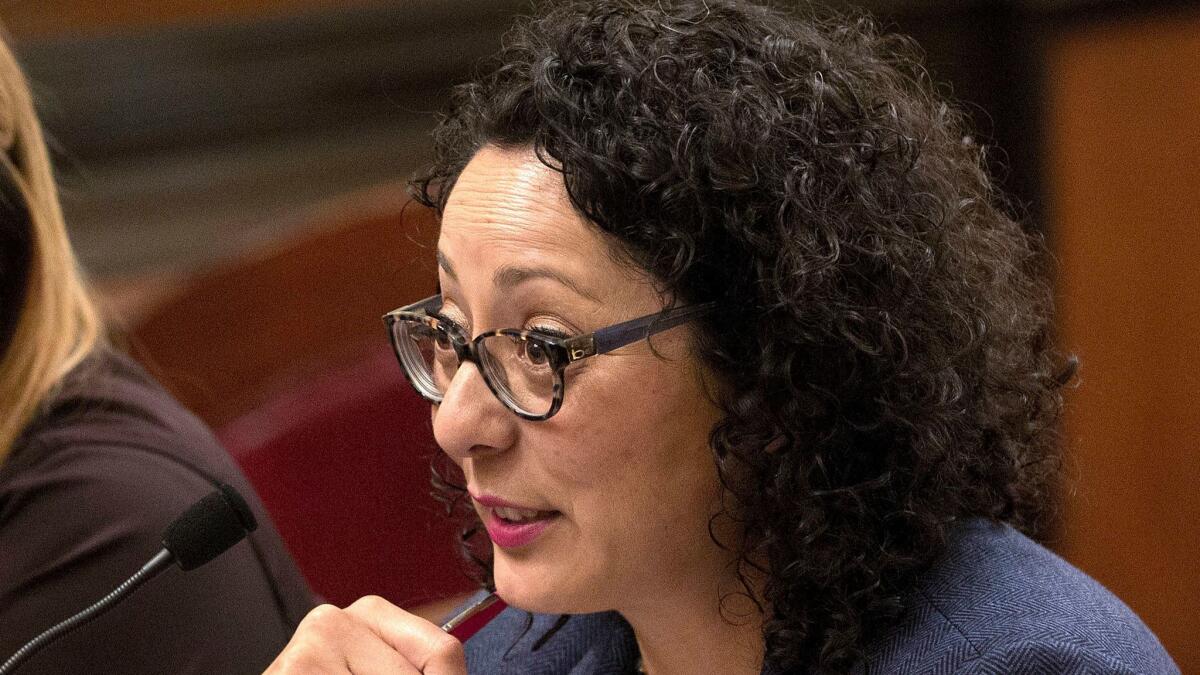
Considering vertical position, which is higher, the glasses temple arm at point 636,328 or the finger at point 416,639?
the glasses temple arm at point 636,328

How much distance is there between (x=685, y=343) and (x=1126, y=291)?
1892 mm

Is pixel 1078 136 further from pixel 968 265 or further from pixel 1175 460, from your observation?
pixel 968 265

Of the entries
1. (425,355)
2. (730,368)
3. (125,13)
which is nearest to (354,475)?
(425,355)

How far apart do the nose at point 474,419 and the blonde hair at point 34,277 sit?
656mm

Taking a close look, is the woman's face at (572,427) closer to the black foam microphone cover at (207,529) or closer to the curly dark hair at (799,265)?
the curly dark hair at (799,265)

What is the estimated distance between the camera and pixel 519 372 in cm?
109

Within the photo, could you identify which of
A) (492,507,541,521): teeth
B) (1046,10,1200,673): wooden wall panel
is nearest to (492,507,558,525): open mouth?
(492,507,541,521): teeth

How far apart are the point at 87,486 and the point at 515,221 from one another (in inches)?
24.8

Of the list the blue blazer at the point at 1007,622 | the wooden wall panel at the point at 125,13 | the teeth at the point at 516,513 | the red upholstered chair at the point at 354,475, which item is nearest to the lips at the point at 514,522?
the teeth at the point at 516,513

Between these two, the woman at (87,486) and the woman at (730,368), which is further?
the woman at (87,486)

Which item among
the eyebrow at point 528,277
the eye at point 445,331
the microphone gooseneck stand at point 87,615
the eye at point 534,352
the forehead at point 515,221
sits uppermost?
the forehead at point 515,221

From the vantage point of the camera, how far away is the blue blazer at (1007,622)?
1045 mm

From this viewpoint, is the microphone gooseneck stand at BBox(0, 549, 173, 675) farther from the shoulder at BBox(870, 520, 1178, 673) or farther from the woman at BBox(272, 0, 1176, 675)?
the shoulder at BBox(870, 520, 1178, 673)

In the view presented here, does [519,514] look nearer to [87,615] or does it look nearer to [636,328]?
[636,328]
